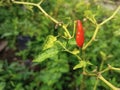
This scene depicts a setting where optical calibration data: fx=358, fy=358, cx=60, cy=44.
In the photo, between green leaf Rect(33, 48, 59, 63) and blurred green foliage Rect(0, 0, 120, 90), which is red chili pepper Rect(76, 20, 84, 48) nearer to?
green leaf Rect(33, 48, 59, 63)

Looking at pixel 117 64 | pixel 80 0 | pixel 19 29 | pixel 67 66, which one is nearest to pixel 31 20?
pixel 19 29

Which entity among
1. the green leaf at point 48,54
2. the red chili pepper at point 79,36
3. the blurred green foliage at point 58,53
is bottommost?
the blurred green foliage at point 58,53

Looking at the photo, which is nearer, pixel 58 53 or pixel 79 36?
pixel 79 36

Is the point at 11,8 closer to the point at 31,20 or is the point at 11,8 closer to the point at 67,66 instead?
the point at 31,20

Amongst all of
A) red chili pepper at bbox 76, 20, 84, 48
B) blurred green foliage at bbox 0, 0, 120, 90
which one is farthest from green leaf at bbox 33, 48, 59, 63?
blurred green foliage at bbox 0, 0, 120, 90

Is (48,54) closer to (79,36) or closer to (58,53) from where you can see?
(79,36)

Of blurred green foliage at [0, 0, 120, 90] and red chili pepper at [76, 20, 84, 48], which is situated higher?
red chili pepper at [76, 20, 84, 48]

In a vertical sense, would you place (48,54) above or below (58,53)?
above

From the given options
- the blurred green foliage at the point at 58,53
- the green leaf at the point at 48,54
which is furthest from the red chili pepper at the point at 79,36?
the blurred green foliage at the point at 58,53

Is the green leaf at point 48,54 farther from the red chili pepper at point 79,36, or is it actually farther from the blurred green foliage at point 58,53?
the blurred green foliage at point 58,53

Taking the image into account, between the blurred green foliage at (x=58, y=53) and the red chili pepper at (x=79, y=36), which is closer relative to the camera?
the red chili pepper at (x=79, y=36)

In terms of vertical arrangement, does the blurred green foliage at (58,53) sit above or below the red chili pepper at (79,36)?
below

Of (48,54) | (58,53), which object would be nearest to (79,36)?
(48,54)
